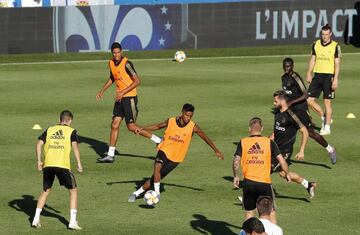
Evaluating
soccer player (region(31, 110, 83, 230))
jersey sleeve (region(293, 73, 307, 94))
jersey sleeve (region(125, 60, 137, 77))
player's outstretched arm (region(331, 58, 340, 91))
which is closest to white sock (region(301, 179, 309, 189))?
jersey sleeve (region(293, 73, 307, 94))

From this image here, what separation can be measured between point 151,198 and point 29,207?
2173mm

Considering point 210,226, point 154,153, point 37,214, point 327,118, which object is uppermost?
point 327,118

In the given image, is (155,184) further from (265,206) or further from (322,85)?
(322,85)

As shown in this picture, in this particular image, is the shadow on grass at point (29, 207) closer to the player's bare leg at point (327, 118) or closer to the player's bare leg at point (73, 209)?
the player's bare leg at point (73, 209)

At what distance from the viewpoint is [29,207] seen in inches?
699

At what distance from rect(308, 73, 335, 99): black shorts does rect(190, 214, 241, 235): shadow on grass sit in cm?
873

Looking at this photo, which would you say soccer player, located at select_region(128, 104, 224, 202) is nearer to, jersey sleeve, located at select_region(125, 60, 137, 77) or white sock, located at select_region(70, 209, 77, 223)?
white sock, located at select_region(70, 209, 77, 223)

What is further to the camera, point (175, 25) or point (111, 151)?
point (175, 25)

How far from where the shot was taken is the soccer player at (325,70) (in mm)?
24578

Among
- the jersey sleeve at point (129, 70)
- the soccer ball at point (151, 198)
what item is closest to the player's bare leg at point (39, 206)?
the soccer ball at point (151, 198)

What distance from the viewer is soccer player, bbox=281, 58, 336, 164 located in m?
20.7

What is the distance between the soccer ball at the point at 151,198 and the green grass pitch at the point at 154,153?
0.19 m

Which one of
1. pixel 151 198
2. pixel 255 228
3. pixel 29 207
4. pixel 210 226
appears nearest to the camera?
pixel 255 228

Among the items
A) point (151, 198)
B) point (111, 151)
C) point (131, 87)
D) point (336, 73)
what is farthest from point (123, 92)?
point (336, 73)
